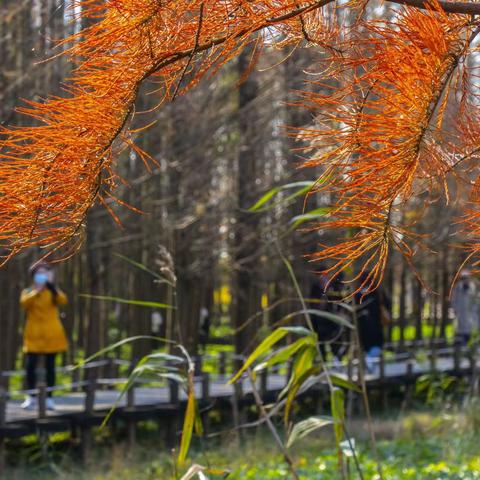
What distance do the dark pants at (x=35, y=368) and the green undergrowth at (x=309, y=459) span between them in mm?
969

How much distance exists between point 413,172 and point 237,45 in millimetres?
964

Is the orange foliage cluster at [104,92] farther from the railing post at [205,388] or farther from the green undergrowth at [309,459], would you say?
the railing post at [205,388]

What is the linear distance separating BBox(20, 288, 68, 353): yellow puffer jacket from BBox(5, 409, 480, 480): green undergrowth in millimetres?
1236

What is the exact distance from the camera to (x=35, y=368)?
13.4 meters

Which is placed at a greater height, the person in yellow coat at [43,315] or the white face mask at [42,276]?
the white face mask at [42,276]

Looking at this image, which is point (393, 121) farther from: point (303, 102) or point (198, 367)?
point (198, 367)

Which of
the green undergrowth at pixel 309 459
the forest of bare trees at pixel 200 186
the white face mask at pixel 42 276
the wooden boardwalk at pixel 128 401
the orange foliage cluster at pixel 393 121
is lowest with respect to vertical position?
the green undergrowth at pixel 309 459

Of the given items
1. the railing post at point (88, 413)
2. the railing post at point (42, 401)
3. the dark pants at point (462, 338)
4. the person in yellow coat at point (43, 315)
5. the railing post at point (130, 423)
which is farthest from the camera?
the dark pants at point (462, 338)

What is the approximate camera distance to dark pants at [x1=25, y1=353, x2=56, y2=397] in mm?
13180

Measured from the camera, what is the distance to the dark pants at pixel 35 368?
13.2 meters

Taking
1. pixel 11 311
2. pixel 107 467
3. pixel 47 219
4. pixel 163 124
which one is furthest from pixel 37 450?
pixel 11 311

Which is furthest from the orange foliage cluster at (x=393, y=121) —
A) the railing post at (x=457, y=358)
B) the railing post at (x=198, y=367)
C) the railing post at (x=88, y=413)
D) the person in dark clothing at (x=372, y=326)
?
the railing post at (x=457, y=358)

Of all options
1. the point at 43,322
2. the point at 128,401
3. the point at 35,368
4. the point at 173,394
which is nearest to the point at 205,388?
the point at 173,394

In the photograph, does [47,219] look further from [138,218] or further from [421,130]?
[138,218]
